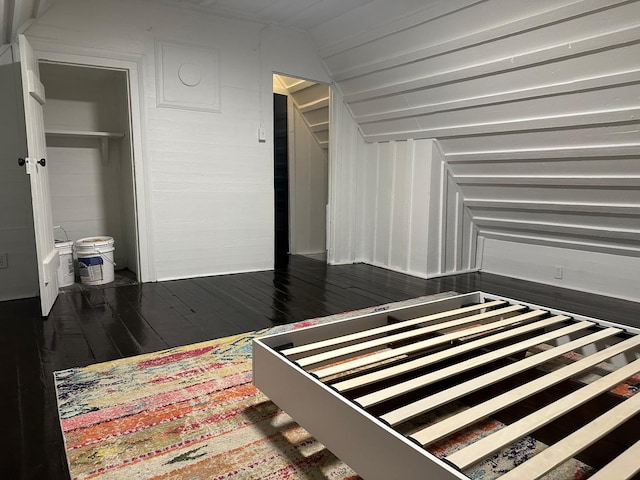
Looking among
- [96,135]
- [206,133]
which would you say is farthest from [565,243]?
[96,135]

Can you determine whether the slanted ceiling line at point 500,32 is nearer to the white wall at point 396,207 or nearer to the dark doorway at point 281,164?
the white wall at point 396,207

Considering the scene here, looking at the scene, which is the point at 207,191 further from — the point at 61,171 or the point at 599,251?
the point at 599,251

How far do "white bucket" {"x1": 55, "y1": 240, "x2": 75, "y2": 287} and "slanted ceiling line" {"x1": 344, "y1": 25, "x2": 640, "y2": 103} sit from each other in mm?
2880

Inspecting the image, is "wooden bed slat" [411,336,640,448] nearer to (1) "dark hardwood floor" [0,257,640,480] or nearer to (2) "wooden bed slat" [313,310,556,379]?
(2) "wooden bed slat" [313,310,556,379]

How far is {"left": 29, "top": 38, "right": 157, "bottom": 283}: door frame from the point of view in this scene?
10.3 feet

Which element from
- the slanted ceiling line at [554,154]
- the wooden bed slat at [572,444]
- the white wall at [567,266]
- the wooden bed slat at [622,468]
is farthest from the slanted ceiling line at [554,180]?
the wooden bed slat at [622,468]

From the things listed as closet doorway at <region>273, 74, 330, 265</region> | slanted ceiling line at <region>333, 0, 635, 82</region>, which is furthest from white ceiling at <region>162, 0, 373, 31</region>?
closet doorway at <region>273, 74, 330, 265</region>

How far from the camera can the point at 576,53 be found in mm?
2430

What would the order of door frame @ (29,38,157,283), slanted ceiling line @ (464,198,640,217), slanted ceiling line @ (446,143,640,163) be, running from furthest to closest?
door frame @ (29,38,157,283) < slanted ceiling line @ (464,198,640,217) < slanted ceiling line @ (446,143,640,163)

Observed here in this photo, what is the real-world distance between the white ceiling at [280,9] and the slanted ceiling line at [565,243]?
2356mm

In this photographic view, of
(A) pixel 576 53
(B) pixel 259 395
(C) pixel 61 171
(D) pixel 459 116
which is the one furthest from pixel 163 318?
(A) pixel 576 53

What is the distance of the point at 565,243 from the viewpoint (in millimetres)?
3645

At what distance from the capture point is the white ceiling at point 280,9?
3383 millimetres

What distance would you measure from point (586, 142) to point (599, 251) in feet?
3.52
